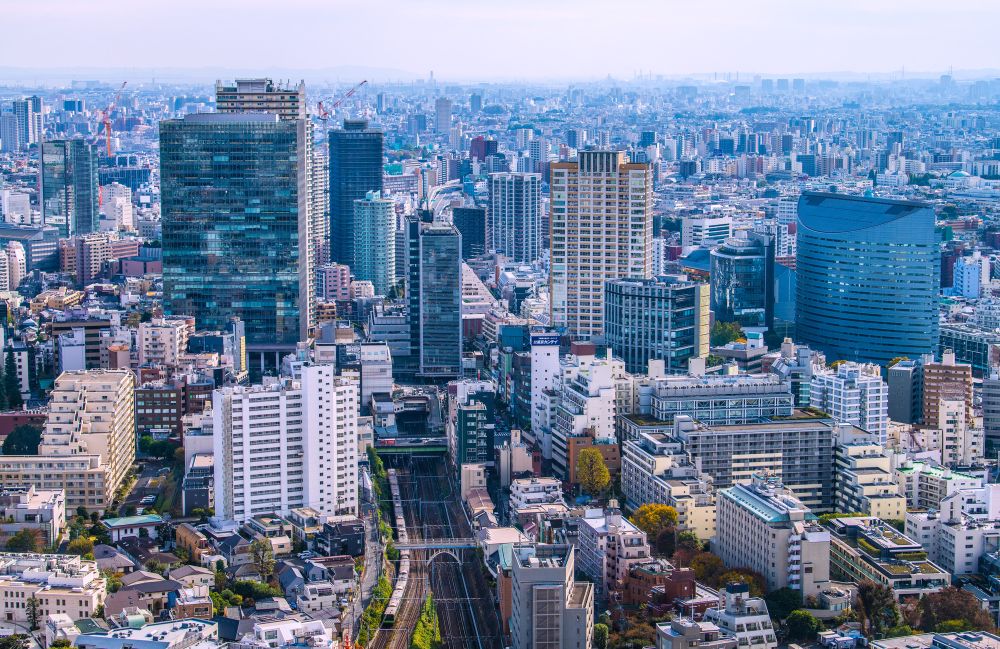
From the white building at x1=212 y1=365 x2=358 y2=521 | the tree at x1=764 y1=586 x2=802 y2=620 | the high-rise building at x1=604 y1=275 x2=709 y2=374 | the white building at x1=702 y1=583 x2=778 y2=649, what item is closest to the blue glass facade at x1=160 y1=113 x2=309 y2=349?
the high-rise building at x1=604 y1=275 x2=709 y2=374

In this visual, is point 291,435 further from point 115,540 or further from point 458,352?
point 458,352

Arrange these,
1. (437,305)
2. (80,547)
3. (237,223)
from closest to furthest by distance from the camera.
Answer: (80,547)
(237,223)
(437,305)

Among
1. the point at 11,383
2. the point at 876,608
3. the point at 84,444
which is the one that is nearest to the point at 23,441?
the point at 84,444

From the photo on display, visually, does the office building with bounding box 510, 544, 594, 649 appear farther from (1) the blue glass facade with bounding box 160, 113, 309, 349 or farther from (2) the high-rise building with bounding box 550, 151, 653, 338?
(1) the blue glass facade with bounding box 160, 113, 309, 349

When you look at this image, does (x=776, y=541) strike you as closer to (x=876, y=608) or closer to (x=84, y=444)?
(x=876, y=608)

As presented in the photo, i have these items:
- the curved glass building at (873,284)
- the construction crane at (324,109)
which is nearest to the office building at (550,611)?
the curved glass building at (873,284)

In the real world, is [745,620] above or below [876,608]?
above
